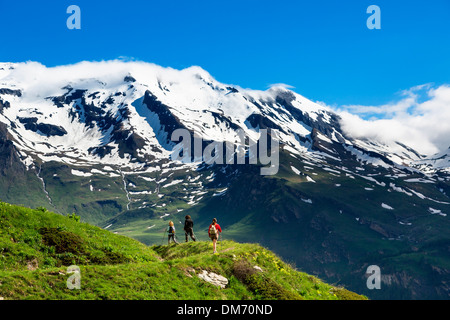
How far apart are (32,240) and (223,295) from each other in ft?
54.9

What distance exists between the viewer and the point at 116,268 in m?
29.5

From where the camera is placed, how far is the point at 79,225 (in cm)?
4447

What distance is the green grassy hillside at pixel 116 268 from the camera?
25891mm

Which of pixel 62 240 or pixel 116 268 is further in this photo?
pixel 62 240

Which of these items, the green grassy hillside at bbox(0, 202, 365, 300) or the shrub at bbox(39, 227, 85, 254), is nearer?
the green grassy hillside at bbox(0, 202, 365, 300)

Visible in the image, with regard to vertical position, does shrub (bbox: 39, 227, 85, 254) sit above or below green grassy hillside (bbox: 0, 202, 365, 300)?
above

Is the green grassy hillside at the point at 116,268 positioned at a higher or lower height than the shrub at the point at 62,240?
lower

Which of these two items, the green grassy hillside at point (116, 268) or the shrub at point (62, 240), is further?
the shrub at point (62, 240)

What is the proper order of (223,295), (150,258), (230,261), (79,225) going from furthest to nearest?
1. (79,225)
2. (150,258)
3. (230,261)
4. (223,295)

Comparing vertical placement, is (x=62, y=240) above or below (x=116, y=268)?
above

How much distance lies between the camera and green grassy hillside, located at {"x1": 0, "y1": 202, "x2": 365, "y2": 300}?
25.9 metres
